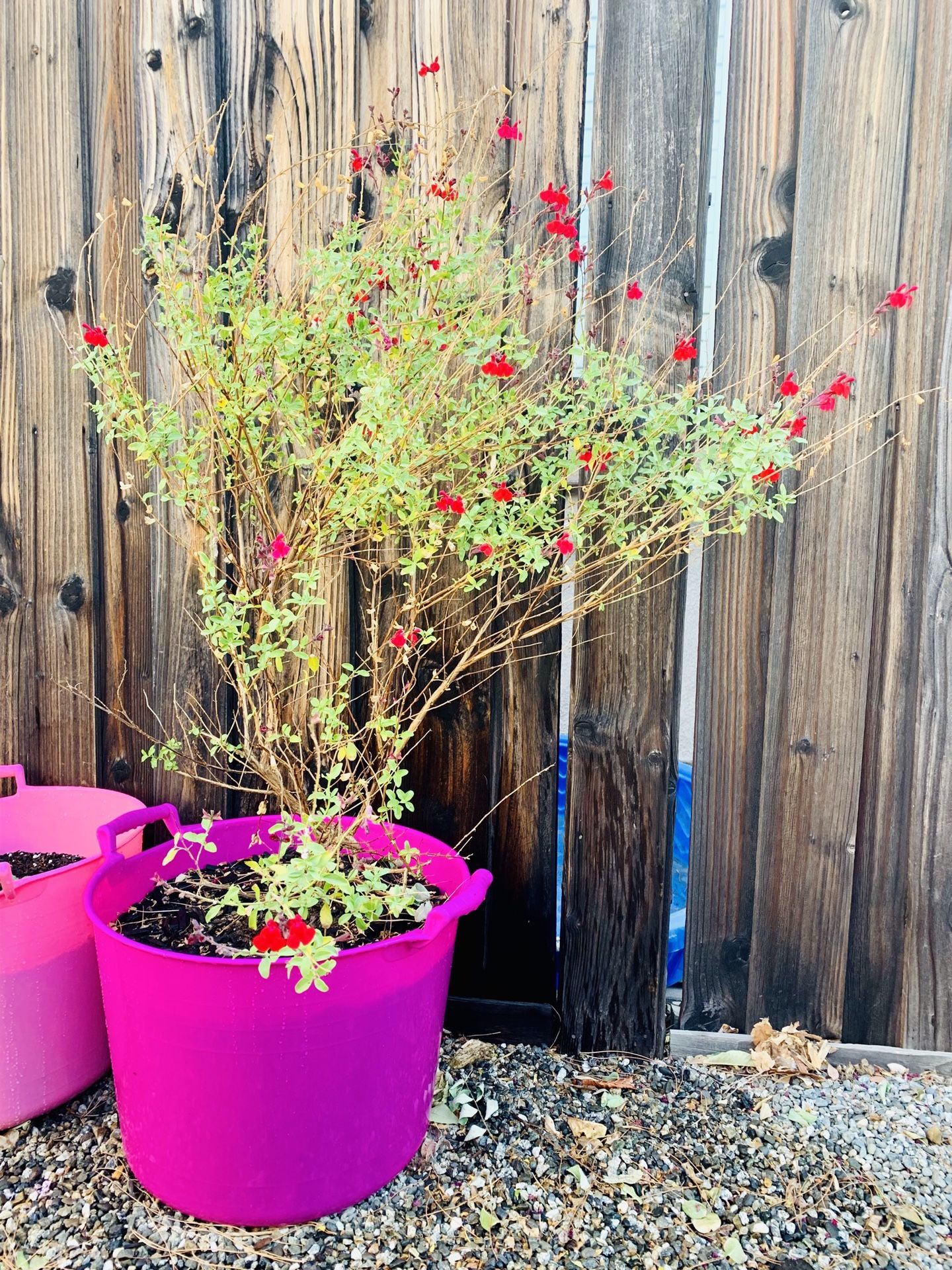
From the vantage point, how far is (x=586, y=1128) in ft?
5.37

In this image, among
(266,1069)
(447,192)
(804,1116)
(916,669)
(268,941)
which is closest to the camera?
(268,941)

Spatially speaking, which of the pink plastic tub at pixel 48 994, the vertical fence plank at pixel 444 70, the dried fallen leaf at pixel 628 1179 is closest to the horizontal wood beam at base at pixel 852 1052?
the dried fallen leaf at pixel 628 1179

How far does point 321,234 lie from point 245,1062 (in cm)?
146

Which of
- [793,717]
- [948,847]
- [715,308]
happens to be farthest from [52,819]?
[948,847]

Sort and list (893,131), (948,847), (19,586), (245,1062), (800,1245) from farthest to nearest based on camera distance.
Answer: (19,586)
(948,847)
(893,131)
(800,1245)
(245,1062)

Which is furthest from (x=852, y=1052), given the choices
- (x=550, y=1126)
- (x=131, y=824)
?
(x=131, y=824)

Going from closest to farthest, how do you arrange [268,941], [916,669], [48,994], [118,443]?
[268,941] < [48,994] < [916,669] < [118,443]

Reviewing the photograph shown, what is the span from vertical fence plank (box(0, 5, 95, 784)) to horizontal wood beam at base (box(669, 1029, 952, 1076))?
4.48ft

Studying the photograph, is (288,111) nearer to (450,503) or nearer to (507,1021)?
(450,503)

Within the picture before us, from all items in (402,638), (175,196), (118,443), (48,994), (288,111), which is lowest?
(48,994)

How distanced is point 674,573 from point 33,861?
54.2 inches

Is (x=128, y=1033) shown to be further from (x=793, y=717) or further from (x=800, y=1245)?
(x=793, y=717)

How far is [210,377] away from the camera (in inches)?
54.3

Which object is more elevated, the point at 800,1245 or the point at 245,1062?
the point at 245,1062
